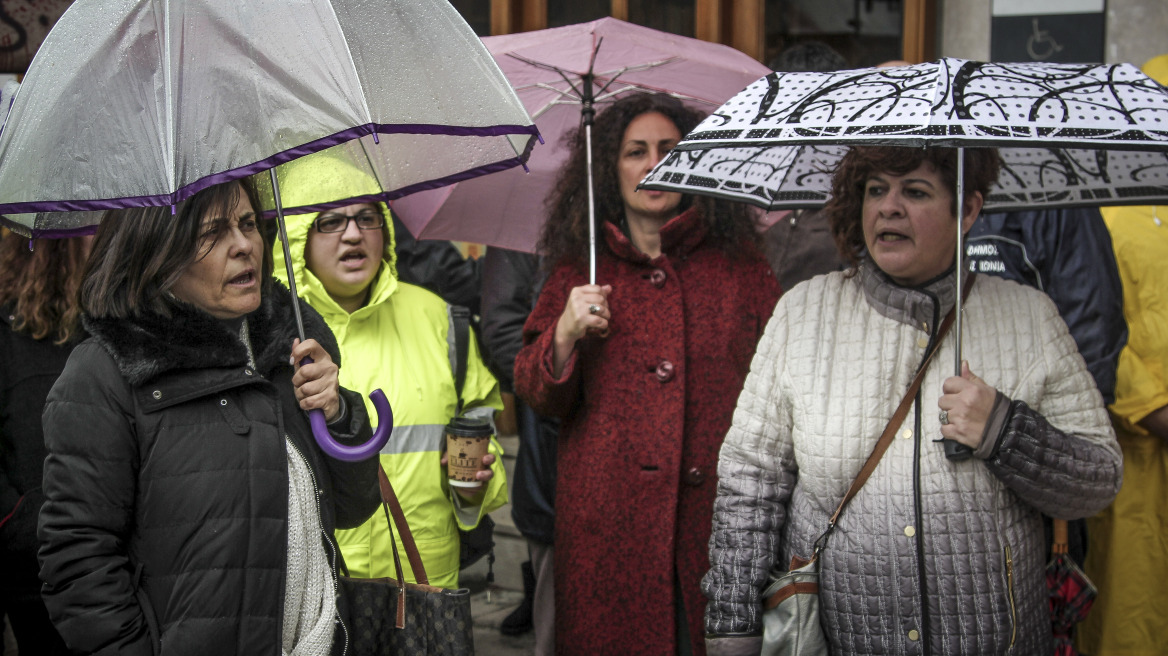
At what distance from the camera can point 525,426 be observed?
446cm

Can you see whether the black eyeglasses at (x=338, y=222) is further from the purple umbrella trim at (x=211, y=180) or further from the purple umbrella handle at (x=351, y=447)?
the purple umbrella trim at (x=211, y=180)

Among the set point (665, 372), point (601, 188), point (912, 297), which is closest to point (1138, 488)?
point (912, 297)

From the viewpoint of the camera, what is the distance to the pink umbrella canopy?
3.48m

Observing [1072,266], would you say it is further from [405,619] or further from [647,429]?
[405,619]

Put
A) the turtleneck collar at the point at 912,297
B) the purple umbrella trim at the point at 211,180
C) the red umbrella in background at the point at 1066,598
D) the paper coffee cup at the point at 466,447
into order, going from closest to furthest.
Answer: the purple umbrella trim at the point at 211,180
the turtleneck collar at the point at 912,297
the red umbrella in background at the point at 1066,598
the paper coffee cup at the point at 466,447

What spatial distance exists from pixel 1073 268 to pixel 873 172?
137 centimetres

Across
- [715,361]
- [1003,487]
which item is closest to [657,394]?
[715,361]

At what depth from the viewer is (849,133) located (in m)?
2.27

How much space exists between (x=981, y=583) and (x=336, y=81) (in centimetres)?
185

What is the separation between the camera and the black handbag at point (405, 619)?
2.49 m

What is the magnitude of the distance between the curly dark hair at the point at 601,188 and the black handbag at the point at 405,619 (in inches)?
53.4

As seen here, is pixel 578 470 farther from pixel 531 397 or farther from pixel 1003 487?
pixel 1003 487

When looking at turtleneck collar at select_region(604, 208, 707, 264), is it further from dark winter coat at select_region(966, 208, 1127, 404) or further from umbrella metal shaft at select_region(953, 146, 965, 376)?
dark winter coat at select_region(966, 208, 1127, 404)

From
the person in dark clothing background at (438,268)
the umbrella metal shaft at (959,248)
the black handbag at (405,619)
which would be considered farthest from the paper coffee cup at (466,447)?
the person in dark clothing background at (438,268)
